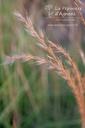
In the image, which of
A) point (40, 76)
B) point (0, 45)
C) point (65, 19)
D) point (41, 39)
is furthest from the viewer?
point (40, 76)

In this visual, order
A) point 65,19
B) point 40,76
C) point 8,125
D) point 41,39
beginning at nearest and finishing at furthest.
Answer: point 41,39
point 65,19
point 8,125
point 40,76

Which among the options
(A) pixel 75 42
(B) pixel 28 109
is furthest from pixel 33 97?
(A) pixel 75 42

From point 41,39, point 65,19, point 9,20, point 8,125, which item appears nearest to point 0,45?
point 9,20

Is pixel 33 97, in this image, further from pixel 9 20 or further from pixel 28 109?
pixel 9 20

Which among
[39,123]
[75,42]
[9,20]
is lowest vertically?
[39,123]

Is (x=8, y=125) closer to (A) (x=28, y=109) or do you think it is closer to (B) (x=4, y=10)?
(A) (x=28, y=109)

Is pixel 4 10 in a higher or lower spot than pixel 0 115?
higher

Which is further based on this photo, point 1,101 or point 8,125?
point 1,101
